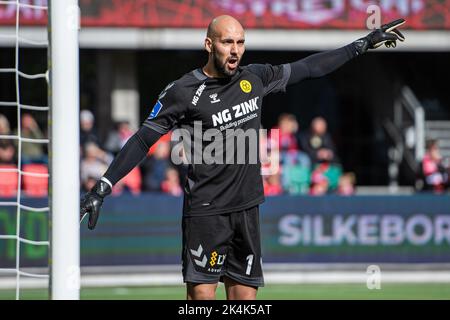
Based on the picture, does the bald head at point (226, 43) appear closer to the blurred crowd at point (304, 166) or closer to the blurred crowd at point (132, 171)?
the blurred crowd at point (132, 171)

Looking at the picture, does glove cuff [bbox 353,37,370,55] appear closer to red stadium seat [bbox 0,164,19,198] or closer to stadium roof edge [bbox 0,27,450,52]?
red stadium seat [bbox 0,164,19,198]

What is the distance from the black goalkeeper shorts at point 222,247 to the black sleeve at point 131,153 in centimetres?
51

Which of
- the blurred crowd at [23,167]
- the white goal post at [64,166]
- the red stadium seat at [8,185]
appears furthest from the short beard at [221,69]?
the red stadium seat at [8,185]

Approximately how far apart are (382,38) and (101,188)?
2.16m

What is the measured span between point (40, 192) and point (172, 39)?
4.24 meters

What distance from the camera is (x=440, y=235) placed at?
1529cm

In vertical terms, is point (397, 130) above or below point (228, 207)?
above

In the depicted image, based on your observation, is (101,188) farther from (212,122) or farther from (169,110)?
(212,122)

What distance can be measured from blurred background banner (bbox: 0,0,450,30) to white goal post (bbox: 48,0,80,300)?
35.0 ft

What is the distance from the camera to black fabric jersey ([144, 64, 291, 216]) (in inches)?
258

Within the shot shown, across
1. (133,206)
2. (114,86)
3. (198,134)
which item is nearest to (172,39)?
(114,86)

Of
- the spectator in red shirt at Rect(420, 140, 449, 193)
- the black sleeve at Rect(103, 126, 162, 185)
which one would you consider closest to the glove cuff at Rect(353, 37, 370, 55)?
the black sleeve at Rect(103, 126, 162, 185)
